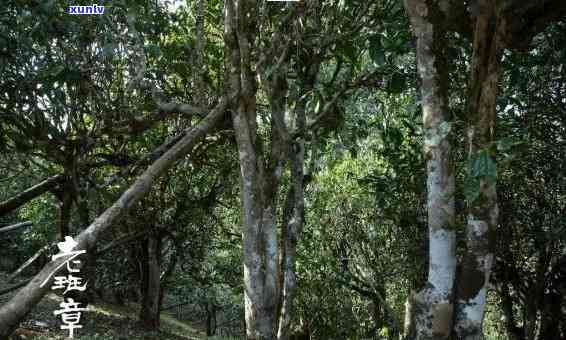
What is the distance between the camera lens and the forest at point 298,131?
344 centimetres

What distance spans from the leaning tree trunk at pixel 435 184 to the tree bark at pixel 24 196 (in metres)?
4.93

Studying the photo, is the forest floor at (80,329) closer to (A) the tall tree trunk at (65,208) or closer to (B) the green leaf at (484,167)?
(A) the tall tree trunk at (65,208)

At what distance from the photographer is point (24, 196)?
21.5ft

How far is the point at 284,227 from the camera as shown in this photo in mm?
5879

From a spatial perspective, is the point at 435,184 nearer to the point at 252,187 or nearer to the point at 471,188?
the point at 471,188

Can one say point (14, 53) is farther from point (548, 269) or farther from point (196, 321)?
point (196, 321)

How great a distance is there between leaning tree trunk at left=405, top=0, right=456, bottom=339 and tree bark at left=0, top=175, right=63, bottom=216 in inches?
194

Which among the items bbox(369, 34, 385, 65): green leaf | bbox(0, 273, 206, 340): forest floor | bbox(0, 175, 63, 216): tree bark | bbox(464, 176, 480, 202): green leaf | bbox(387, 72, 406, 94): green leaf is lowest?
bbox(0, 273, 206, 340): forest floor

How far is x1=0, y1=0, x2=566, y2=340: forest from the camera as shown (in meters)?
3.44

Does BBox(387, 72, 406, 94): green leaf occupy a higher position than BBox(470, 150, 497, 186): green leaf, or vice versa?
BBox(387, 72, 406, 94): green leaf

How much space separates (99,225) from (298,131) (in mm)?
2450

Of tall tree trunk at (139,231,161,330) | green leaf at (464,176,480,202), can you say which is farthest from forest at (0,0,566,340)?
tall tree trunk at (139,231,161,330)

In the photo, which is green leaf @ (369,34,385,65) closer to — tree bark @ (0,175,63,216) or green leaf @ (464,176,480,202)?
green leaf @ (464,176,480,202)

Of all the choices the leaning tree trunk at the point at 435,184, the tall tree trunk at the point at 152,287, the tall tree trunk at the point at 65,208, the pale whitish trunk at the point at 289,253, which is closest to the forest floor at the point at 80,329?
the tall tree trunk at the point at 152,287
